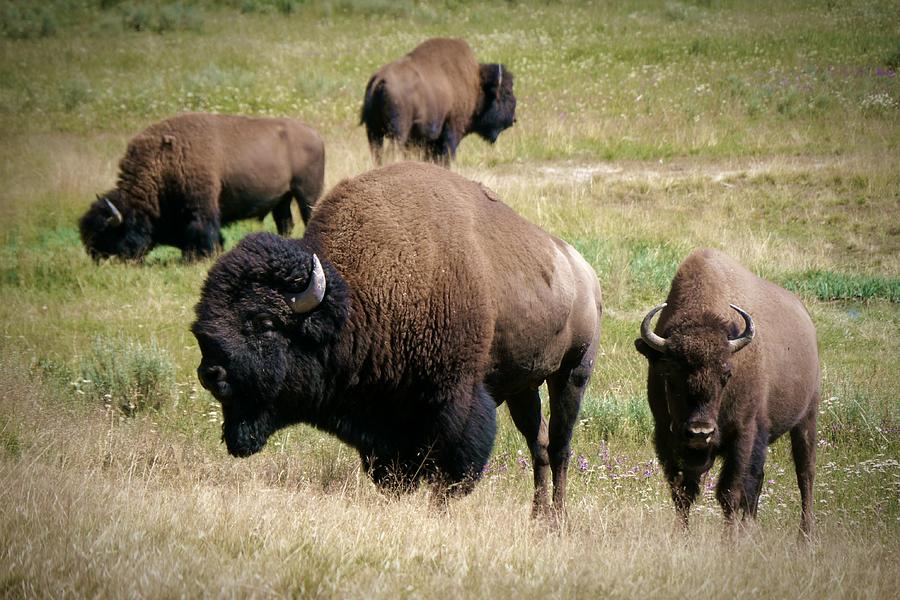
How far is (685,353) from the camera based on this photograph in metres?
6.52

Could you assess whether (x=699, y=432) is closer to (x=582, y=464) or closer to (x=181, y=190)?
(x=582, y=464)

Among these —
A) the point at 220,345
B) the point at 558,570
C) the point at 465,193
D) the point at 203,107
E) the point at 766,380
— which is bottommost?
the point at 203,107

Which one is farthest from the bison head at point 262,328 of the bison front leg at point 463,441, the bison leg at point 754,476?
the bison leg at point 754,476

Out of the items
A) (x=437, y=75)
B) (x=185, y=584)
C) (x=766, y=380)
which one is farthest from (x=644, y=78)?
(x=185, y=584)

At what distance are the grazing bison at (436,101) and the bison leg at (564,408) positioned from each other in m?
10.8

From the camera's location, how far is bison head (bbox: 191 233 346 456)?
554 cm

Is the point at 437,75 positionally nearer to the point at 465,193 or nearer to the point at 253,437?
the point at 465,193

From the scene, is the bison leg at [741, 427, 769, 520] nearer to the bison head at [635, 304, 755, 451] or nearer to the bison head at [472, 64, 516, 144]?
the bison head at [635, 304, 755, 451]

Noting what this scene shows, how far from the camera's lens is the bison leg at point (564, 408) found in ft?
24.1

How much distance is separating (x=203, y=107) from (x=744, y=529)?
74.7 ft

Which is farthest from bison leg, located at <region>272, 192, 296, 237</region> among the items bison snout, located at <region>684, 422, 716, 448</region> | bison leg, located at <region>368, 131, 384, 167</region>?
bison snout, located at <region>684, 422, 716, 448</region>

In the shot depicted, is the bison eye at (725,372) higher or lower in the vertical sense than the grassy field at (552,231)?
higher

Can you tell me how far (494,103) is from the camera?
810 inches

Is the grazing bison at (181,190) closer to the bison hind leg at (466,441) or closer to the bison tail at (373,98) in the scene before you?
the bison tail at (373,98)
